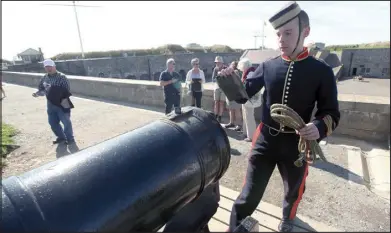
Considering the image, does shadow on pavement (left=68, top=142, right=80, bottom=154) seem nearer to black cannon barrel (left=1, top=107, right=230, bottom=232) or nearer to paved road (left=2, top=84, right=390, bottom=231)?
paved road (left=2, top=84, right=390, bottom=231)

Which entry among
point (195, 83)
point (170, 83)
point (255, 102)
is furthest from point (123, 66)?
point (255, 102)

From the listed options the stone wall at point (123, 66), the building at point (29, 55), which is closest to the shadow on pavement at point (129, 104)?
the stone wall at point (123, 66)

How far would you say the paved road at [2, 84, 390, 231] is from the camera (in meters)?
2.64

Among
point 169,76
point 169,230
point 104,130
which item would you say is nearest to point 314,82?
point 169,230

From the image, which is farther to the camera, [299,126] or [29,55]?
[29,55]

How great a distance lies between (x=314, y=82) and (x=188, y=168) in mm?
1118

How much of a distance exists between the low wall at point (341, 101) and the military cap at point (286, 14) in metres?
3.36

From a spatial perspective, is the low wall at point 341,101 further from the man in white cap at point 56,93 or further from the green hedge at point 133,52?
the green hedge at point 133,52

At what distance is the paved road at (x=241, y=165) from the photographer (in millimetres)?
2639

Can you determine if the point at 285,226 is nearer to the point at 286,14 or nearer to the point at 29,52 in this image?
the point at 286,14

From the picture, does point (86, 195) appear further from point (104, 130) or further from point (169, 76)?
point (104, 130)

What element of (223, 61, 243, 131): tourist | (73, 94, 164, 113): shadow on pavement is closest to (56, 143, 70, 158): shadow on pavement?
(73, 94, 164, 113): shadow on pavement

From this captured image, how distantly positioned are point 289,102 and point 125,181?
134cm

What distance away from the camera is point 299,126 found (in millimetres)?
1729
